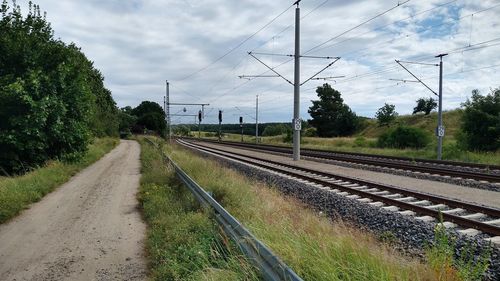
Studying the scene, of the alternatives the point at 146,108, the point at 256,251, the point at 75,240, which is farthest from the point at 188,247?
the point at 146,108

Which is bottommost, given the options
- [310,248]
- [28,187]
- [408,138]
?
[28,187]

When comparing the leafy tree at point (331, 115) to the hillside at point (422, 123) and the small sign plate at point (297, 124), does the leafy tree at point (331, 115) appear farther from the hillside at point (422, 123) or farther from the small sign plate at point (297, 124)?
the small sign plate at point (297, 124)

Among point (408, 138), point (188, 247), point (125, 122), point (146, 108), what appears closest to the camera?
point (188, 247)

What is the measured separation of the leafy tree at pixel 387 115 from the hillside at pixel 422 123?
37.7 inches

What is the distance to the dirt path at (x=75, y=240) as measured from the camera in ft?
20.6

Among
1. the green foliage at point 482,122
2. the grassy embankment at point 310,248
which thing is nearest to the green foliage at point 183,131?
the green foliage at point 482,122

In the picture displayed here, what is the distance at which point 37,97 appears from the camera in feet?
59.6

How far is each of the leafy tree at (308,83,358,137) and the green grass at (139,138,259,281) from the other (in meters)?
82.5

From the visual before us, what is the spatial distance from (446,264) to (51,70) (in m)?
20.3

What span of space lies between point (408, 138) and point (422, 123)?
Result: 30.3m

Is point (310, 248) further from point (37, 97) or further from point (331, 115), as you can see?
point (331, 115)

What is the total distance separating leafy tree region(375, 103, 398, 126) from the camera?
79.6 metres

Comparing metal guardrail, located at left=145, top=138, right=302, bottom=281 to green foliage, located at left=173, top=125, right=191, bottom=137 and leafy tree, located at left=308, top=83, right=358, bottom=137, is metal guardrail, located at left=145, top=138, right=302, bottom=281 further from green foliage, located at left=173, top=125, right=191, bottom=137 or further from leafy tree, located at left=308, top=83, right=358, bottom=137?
green foliage, located at left=173, top=125, right=191, bottom=137

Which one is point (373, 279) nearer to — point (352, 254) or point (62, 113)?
point (352, 254)
